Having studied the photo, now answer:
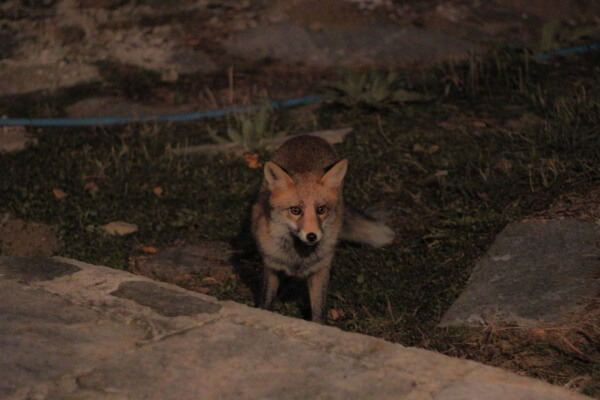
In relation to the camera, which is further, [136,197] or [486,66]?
[486,66]

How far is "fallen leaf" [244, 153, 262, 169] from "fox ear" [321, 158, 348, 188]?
2343 millimetres

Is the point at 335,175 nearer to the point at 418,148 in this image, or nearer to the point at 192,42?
the point at 418,148

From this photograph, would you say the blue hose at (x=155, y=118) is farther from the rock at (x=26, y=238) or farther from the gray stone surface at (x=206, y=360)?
the gray stone surface at (x=206, y=360)

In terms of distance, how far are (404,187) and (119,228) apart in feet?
8.08

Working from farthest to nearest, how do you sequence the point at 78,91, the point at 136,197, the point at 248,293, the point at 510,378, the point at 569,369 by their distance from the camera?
1. the point at 78,91
2. the point at 136,197
3. the point at 248,293
4. the point at 569,369
5. the point at 510,378

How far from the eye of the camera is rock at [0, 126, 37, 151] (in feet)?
23.1

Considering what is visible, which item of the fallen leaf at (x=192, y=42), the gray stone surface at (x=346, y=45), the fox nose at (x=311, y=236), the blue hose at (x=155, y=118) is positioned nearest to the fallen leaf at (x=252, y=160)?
the blue hose at (x=155, y=118)

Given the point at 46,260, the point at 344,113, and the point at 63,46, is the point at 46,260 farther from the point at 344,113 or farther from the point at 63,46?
the point at 63,46

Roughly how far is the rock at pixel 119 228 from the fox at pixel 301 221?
5.02ft

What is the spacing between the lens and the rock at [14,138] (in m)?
7.04

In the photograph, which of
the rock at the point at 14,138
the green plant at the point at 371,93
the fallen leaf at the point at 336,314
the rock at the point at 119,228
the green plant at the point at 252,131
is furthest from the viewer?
the green plant at the point at 371,93

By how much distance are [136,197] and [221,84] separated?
3.63 m

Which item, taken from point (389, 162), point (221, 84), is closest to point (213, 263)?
point (389, 162)

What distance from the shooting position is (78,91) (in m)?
9.01
